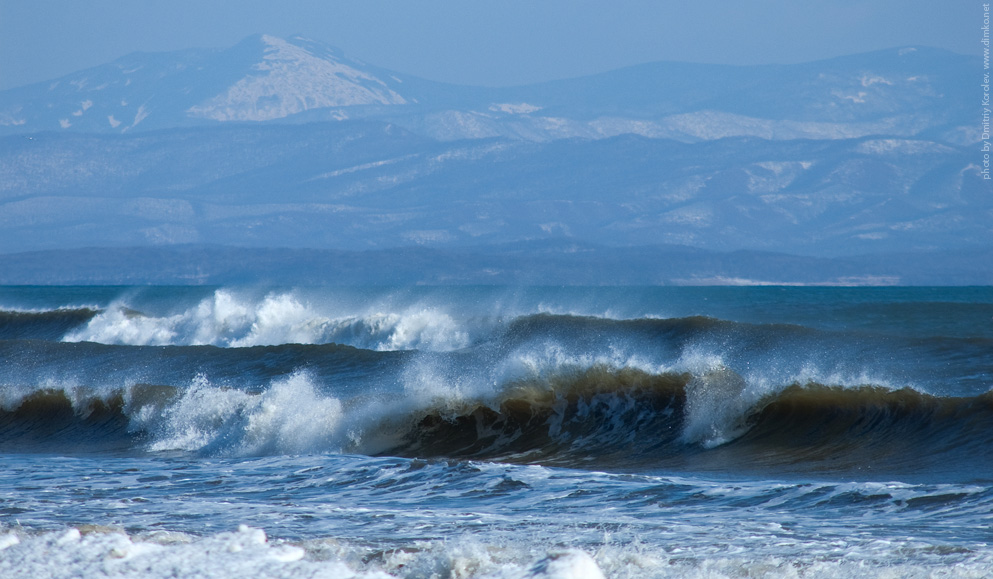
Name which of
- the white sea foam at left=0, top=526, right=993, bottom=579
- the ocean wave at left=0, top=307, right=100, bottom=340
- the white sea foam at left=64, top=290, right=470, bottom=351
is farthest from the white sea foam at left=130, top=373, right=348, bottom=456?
the ocean wave at left=0, top=307, right=100, bottom=340

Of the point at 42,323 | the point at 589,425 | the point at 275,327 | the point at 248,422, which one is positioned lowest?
the point at 589,425

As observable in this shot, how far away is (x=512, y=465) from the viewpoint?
13008 millimetres

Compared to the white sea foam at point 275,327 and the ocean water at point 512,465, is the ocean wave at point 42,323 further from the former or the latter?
the ocean water at point 512,465

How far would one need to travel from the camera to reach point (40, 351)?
104 ft

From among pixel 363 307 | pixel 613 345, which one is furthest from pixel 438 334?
pixel 363 307

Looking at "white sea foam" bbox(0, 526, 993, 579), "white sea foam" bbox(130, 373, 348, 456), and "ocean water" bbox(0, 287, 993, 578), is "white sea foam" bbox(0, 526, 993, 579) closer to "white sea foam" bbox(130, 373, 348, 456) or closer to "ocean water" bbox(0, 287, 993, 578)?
"ocean water" bbox(0, 287, 993, 578)

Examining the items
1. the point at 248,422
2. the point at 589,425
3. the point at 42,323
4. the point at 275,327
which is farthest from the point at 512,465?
the point at 42,323

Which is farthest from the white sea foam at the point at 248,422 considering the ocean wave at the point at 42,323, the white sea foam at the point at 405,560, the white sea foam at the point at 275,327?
the ocean wave at the point at 42,323

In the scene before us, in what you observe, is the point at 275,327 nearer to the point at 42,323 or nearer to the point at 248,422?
the point at 42,323

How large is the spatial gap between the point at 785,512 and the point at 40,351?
89.2 feet

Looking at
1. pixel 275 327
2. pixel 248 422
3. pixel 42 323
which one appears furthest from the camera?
→ pixel 42 323

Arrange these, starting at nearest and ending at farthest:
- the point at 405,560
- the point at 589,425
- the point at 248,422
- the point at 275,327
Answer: the point at 405,560 < the point at 589,425 < the point at 248,422 < the point at 275,327

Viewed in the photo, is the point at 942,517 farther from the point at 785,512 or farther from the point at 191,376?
the point at 191,376

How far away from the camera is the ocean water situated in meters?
7.77
